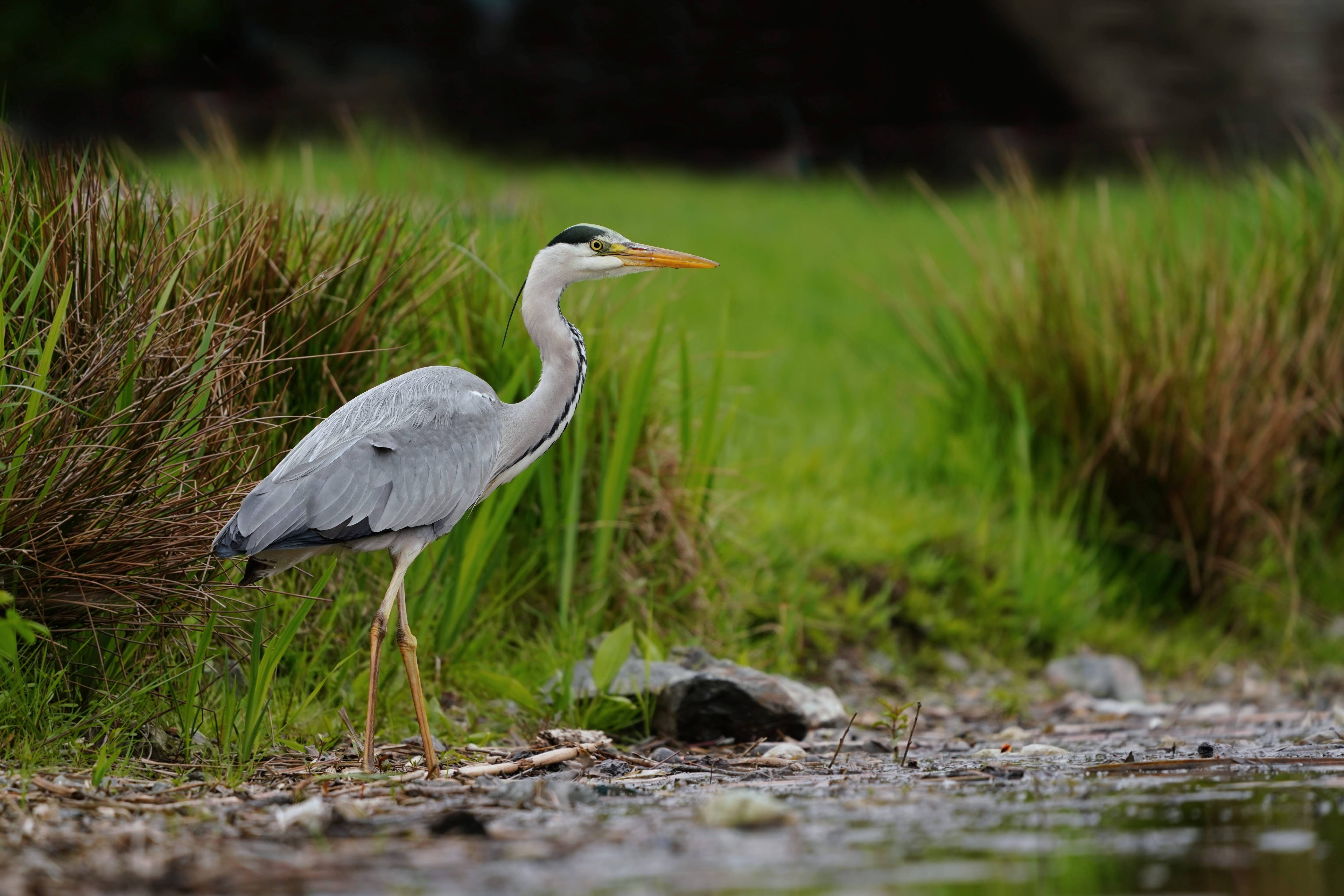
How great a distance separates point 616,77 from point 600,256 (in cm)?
1480

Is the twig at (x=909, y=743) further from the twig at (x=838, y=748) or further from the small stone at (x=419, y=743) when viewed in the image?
the small stone at (x=419, y=743)

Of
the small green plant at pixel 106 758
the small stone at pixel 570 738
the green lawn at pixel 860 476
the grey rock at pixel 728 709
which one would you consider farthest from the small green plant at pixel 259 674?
the green lawn at pixel 860 476

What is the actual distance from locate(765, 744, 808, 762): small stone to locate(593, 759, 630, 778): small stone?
1.49 ft

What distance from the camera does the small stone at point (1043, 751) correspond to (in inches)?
181

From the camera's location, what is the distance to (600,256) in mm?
4891

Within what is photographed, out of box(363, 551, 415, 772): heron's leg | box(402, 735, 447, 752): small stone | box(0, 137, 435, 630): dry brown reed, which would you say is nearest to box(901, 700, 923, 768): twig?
box(402, 735, 447, 752): small stone

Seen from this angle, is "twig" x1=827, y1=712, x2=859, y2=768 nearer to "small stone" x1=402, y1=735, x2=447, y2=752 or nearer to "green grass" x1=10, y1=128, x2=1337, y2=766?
"green grass" x1=10, y1=128, x2=1337, y2=766

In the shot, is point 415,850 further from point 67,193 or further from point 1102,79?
point 1102,79

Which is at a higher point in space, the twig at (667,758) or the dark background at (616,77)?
the dark background at (616,77)

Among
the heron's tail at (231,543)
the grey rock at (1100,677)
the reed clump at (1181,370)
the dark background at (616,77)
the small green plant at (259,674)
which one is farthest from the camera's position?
the dark background at (616,77)

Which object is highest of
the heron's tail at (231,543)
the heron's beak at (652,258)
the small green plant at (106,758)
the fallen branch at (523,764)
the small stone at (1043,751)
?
the heron's beak at (652,258)

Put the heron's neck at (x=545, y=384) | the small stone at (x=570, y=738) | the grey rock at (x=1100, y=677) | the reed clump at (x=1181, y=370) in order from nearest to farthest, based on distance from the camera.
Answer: the small stone at (x=570, y=738) < the heron's neck at (x=545, y=384) < the grey rock at (x=1100, y=677) < the reed clump at (x=1181, y=370)

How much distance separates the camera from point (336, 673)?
464cm

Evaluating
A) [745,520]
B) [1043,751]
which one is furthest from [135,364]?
[1043,751]
